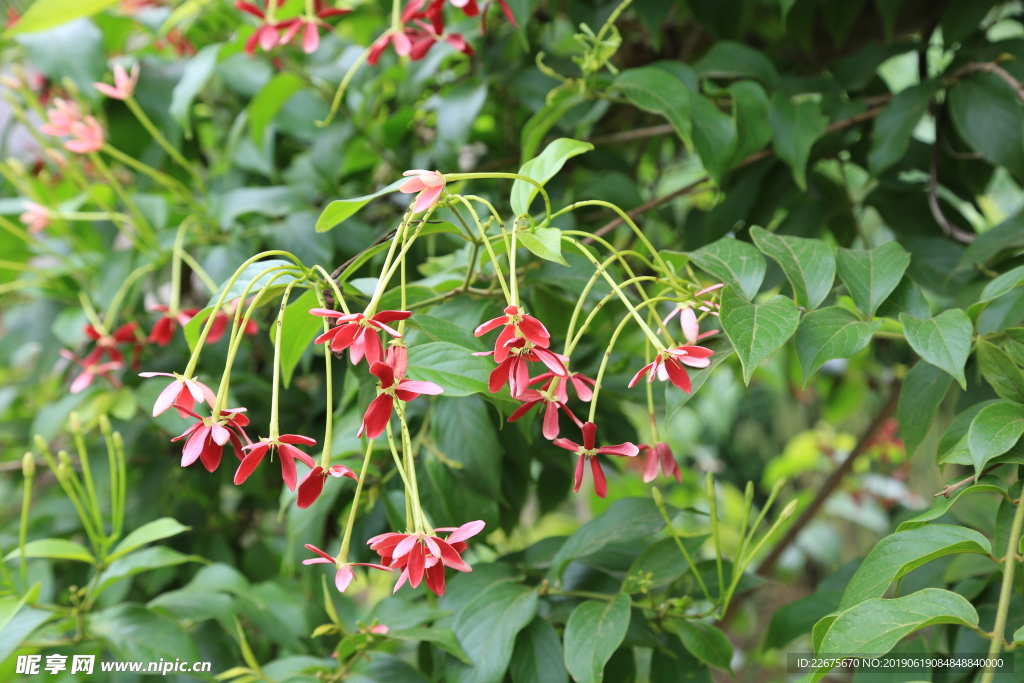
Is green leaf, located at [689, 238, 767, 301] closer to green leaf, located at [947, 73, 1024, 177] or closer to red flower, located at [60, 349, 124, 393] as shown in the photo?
green leaf, located at [947, 73, 1024, 177]

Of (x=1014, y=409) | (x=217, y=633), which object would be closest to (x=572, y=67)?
(x=1014, y=409)

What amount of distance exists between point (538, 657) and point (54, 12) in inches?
26.6

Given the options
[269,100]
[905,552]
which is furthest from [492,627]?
[269,100]

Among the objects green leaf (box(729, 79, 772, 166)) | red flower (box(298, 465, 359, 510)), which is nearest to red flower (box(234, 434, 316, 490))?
red flower (box(298, 465, 359, 510))

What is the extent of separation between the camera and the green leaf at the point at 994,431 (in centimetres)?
34

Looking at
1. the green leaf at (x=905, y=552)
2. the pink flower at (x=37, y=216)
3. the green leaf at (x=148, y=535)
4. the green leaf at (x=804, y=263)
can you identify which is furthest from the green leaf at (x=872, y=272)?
the pink flower at (x=37, y=216)

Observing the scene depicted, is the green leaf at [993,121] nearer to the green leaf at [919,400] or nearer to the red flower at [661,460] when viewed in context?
the green leaf at [919,400]

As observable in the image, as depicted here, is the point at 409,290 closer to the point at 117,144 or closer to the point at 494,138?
the point at 494,138

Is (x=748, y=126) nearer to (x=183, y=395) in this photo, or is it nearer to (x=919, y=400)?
(x=919, y=400)

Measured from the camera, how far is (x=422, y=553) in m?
0.31

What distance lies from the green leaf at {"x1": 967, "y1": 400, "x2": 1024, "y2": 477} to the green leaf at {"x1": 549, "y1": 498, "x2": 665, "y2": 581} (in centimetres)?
20

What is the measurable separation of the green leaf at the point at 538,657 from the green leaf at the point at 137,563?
0.85 feet

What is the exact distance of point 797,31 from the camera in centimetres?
65

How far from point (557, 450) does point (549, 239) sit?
1.09 ft
